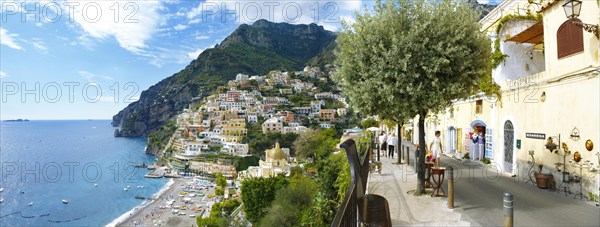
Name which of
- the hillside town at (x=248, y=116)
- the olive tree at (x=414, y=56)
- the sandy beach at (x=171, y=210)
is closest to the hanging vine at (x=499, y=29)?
the olive tree at (x=414, y=56)

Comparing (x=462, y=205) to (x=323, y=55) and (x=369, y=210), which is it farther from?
(x=323, y=55)

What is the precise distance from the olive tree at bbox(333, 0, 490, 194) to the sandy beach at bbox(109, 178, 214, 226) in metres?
47.1

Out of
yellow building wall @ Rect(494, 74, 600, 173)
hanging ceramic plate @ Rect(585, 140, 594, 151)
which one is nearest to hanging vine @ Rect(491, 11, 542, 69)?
yellow building wall @ Rect(494, 74, 600, 173)

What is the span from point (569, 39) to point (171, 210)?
193ft

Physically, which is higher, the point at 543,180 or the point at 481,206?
the point at 543,180

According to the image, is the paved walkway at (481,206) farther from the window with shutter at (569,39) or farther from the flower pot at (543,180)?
the window with shutter at (569,39)

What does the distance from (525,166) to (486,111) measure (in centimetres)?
354

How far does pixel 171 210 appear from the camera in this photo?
5550 centimetres

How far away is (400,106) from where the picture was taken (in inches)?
256

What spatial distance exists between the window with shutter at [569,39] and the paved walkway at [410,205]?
4849 mm

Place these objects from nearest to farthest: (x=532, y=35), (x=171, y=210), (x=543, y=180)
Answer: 1. (x=543, y=180)
2. (x=532, y=35)
3. (x=171, y=210)

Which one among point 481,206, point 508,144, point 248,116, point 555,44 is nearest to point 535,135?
point 508,144

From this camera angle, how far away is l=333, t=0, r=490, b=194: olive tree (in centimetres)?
611

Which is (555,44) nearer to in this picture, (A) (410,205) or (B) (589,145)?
(B) (589,145)
